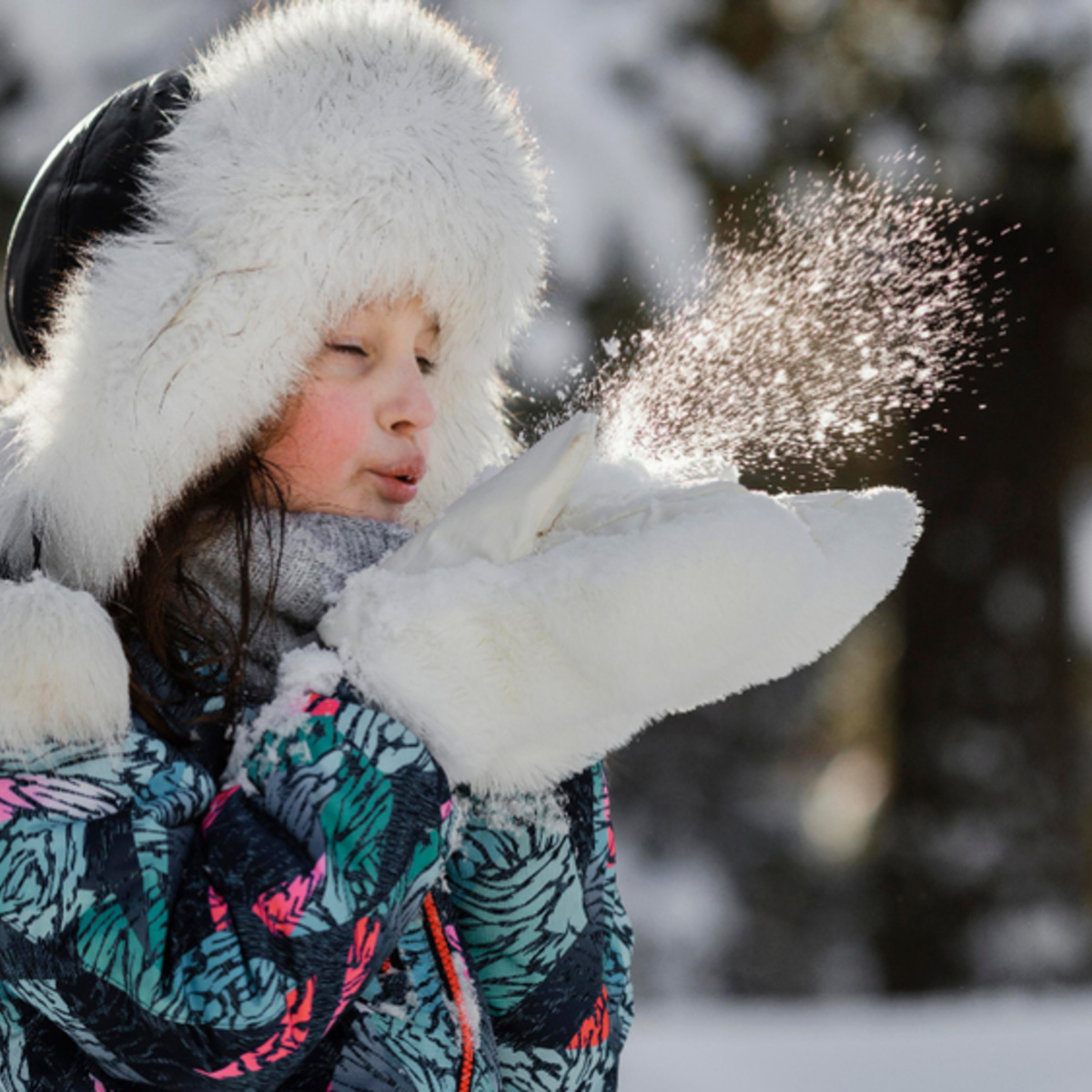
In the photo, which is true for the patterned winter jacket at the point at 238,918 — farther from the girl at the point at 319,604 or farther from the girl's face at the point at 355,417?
the girl's face at the point at 355,417

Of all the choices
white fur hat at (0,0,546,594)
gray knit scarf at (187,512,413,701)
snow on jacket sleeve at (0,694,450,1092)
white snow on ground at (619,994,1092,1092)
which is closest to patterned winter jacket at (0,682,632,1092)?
snow on jacket sleeve at (0,694,450,1092)

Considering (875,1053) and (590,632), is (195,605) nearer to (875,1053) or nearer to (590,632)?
(590,632)

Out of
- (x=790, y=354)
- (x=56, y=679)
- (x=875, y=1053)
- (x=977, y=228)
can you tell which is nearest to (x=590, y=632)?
(x=56, y=679)

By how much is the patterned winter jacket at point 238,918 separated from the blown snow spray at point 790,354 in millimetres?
456

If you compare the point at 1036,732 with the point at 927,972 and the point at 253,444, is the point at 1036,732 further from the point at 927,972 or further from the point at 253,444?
the point at 253,444

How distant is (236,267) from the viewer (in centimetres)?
106

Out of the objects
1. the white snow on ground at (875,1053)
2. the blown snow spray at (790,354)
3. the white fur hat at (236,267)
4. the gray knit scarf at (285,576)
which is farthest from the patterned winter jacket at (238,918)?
the white snow on ground at (875,1053)

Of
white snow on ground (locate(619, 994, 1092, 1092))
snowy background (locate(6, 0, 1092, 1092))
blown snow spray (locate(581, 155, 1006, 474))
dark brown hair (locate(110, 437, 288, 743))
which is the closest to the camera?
dark brown hair (locate(110, 437, 288, 743))

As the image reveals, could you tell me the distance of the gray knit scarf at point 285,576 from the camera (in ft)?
3.44

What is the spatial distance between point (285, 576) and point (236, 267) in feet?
0.92

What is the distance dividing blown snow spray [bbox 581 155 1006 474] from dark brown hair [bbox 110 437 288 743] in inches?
14.0

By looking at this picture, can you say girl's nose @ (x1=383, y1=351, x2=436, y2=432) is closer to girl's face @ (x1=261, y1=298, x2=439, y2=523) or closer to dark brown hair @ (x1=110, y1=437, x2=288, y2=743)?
A: girl's face @ (x1=261, y1=298, x2=439, y2=523)

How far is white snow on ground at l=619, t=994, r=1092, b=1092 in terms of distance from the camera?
2.25m

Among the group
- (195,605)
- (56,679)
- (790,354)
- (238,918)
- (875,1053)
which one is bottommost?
(238,918)
